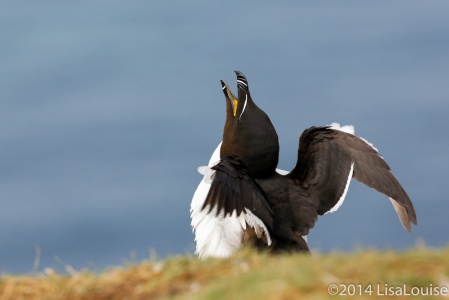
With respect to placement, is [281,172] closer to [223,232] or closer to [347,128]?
[347,128]

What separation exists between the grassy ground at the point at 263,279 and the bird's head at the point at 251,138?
12.3 feet

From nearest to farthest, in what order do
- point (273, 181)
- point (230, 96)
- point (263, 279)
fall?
point (263, 279), point (273, 181), point (230, 96)

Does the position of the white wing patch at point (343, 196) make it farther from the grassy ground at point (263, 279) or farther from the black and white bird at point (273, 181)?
the grassy ground at point (263, 279)

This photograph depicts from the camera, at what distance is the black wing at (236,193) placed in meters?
9.02

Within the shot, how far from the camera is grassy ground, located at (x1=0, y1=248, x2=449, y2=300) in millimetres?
5816

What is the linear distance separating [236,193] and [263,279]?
341 cm

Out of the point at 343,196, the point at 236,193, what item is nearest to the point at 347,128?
the point at 343,196

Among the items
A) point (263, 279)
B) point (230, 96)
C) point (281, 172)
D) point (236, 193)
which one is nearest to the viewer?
point (263, 279)

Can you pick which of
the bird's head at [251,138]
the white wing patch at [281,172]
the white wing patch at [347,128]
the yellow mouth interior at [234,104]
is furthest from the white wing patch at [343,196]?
the yellow mouth interior at [234,104]

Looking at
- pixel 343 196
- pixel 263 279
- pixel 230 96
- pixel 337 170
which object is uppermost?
pixel 230 96

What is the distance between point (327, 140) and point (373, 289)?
5822 millimetres

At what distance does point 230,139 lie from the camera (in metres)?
11.2

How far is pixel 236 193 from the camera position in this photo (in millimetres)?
9320

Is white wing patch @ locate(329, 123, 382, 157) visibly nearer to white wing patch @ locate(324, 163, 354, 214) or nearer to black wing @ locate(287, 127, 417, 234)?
black wing @ locate(287, 127, 417, 234)
